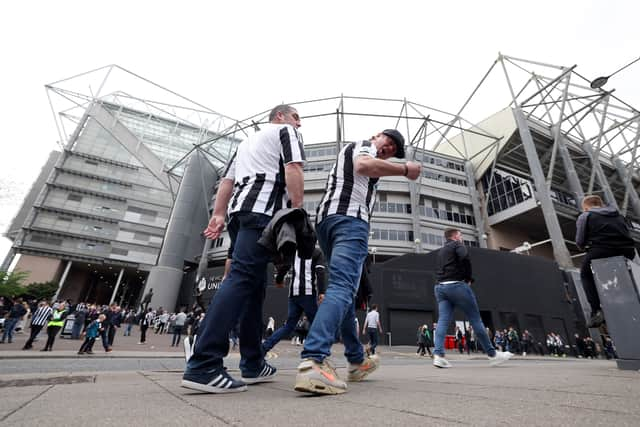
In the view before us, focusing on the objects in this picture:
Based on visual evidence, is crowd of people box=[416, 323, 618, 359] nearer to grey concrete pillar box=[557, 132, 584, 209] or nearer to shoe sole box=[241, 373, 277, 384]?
grey concrete pillar box=[557, 132, 584, 209]

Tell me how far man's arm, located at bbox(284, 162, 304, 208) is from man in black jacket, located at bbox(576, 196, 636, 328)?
321cm

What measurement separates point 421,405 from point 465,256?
10.8 feet

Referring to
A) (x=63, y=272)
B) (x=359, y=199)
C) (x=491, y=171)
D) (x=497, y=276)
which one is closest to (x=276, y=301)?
(x=497, y=276)

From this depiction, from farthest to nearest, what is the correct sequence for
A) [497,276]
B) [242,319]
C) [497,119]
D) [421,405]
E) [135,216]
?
[135,216]
[497,119]
[497,276]
[242,319]
[421,405]

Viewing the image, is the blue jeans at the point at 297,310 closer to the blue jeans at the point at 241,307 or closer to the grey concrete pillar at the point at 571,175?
the blue jeans at the point at 241,307

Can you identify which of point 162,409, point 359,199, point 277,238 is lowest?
point 162,409

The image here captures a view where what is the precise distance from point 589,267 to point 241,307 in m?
3.74

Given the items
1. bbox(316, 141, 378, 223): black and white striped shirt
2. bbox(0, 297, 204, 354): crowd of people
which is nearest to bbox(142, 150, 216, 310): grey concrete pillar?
bbox(0, 297, 204, 354): crowd of people

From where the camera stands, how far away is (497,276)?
2006 centimetres

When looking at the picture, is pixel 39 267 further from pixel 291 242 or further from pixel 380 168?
pixel 380 168

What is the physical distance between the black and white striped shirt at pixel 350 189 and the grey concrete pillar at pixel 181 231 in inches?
1249

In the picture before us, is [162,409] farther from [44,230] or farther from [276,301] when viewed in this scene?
[44,230]

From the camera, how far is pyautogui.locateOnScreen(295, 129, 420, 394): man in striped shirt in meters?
1.77

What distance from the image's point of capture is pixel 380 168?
84.4 inches
